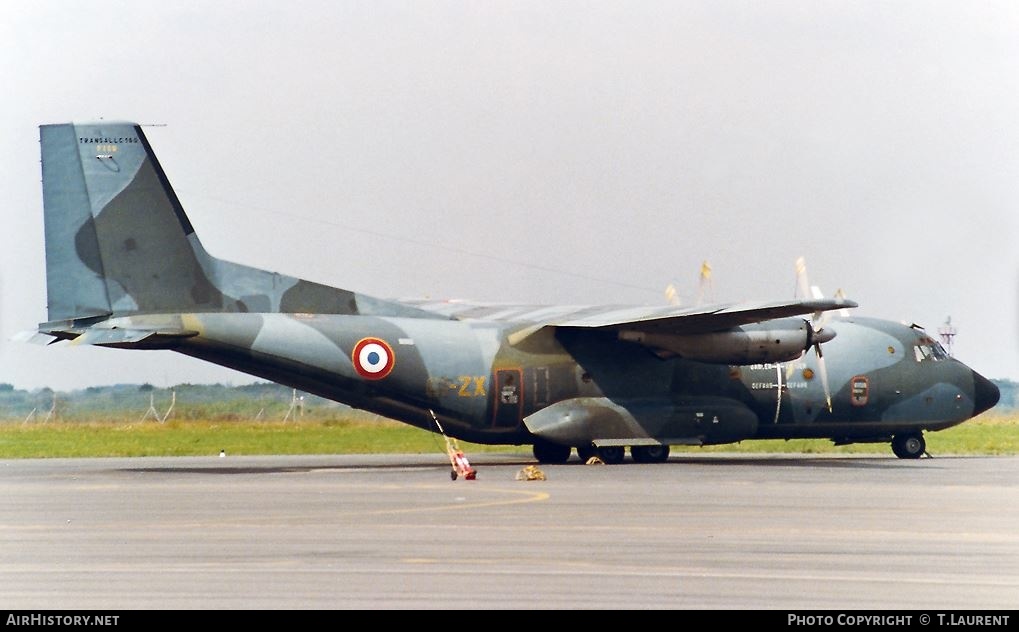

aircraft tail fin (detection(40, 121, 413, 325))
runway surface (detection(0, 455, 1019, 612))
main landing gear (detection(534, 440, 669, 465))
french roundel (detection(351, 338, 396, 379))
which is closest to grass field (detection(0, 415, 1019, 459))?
main landing gear (detection(534, 440, 669, 465))

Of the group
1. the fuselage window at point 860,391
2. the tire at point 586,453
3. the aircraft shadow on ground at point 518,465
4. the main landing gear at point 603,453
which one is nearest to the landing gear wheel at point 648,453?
the main landing gear at point 603,453

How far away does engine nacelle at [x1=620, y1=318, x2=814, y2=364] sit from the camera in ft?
120

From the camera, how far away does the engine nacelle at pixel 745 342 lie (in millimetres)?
36469

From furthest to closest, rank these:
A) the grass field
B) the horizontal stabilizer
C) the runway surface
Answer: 1. the grass field
2. the horizontal stabilizer
3. the runway surface

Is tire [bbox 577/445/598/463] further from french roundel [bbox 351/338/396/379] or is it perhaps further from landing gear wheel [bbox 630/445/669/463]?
french roundel [bbox 351/338/396/379]

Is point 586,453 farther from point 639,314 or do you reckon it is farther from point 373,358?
point 373,358

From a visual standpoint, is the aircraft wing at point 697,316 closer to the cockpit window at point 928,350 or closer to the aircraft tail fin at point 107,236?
the cockpit window at point 928,350

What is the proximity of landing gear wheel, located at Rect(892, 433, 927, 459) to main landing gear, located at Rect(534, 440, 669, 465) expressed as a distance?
7.42 metres

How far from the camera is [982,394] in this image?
41781 mm

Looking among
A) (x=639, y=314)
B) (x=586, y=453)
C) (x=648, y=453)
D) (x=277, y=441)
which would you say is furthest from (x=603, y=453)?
(x=277, y=441)

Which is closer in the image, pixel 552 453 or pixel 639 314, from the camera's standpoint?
pixel 639 314

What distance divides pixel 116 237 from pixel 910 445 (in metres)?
22.7

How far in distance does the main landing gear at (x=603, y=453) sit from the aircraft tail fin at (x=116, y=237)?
8.99 meters
